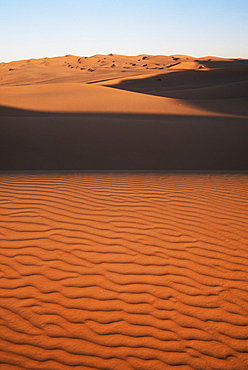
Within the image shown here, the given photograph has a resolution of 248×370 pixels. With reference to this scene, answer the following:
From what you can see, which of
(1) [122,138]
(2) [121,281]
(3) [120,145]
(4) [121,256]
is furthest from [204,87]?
(2) [121,281]

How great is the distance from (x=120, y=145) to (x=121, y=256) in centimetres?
575

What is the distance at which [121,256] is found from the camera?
383 centimetres

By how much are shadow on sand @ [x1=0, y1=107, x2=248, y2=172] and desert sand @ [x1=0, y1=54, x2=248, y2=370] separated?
6cm

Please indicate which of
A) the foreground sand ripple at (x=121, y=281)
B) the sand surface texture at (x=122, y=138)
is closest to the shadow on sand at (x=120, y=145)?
the sand surface texture at (x=122, y=138)

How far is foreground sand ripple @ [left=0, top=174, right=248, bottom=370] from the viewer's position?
266 cm

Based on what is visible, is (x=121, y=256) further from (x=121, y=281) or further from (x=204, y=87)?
(x=204, y=87)

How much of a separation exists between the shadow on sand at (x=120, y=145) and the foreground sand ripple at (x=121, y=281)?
8.41 ft

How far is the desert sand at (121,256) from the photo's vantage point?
270cm

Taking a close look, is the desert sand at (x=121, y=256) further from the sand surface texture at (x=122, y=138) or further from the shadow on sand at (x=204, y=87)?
the shadow on sand at (x=204, y=87)

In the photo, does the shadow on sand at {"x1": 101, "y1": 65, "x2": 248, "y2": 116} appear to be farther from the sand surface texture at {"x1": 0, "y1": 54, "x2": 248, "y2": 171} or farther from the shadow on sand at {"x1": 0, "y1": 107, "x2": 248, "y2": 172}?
the shadow on sand at {"x1": 0, "y1": 107, "x2": 248, "y2": 172}

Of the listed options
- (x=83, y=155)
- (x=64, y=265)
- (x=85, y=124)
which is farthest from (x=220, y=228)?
(x=85, y=124)

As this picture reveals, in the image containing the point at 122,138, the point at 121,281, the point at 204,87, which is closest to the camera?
the point at 121,281

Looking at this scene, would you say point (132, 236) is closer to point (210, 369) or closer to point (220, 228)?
point (220, 228)

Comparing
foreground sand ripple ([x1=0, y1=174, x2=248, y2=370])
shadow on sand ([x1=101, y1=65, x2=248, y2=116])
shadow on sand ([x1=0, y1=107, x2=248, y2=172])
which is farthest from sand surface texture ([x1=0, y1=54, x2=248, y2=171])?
foreground sand ripple ([x1=0, y1=174, x2=248, y2=370])
